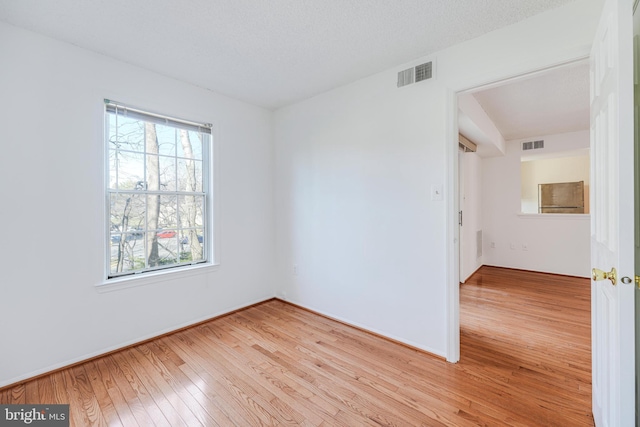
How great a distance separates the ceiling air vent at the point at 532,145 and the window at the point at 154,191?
5.68 metres

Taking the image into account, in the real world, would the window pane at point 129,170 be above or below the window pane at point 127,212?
above

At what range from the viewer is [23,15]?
1812 millimetres

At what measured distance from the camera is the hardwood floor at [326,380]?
5.38 feet

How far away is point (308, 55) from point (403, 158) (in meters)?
1.24

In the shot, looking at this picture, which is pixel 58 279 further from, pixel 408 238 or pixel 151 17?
pixel 408 238

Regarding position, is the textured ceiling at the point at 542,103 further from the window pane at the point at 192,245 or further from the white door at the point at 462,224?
the window pane at the point at 192,245

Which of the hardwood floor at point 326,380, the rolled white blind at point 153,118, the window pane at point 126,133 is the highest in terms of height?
the rolled white blind at point 153,118

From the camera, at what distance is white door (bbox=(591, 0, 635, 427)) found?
1.06m

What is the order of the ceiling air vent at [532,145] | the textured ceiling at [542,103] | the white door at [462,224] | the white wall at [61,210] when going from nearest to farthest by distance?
the white wall at [61,210] → the textured ceiling at [542,103] → the white door at [462,224] → the ceiling air vent at [532,145]

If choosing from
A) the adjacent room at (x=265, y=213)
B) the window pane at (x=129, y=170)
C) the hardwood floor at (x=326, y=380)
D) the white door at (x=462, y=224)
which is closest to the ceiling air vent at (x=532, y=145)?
the adjacent room at (x=265, y=213)

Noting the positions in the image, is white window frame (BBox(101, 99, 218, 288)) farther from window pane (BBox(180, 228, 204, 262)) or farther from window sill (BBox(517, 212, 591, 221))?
window sill (BBox(517, 212, 591, 221))

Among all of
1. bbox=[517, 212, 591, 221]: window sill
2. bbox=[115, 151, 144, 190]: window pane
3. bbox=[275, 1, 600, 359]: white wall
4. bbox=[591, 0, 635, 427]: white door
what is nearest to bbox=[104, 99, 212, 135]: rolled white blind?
bbox=[115, 151, 144, 190]: window pane

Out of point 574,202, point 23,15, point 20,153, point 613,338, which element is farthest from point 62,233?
point 574,202

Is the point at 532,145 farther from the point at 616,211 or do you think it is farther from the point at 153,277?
the point at 153,277
